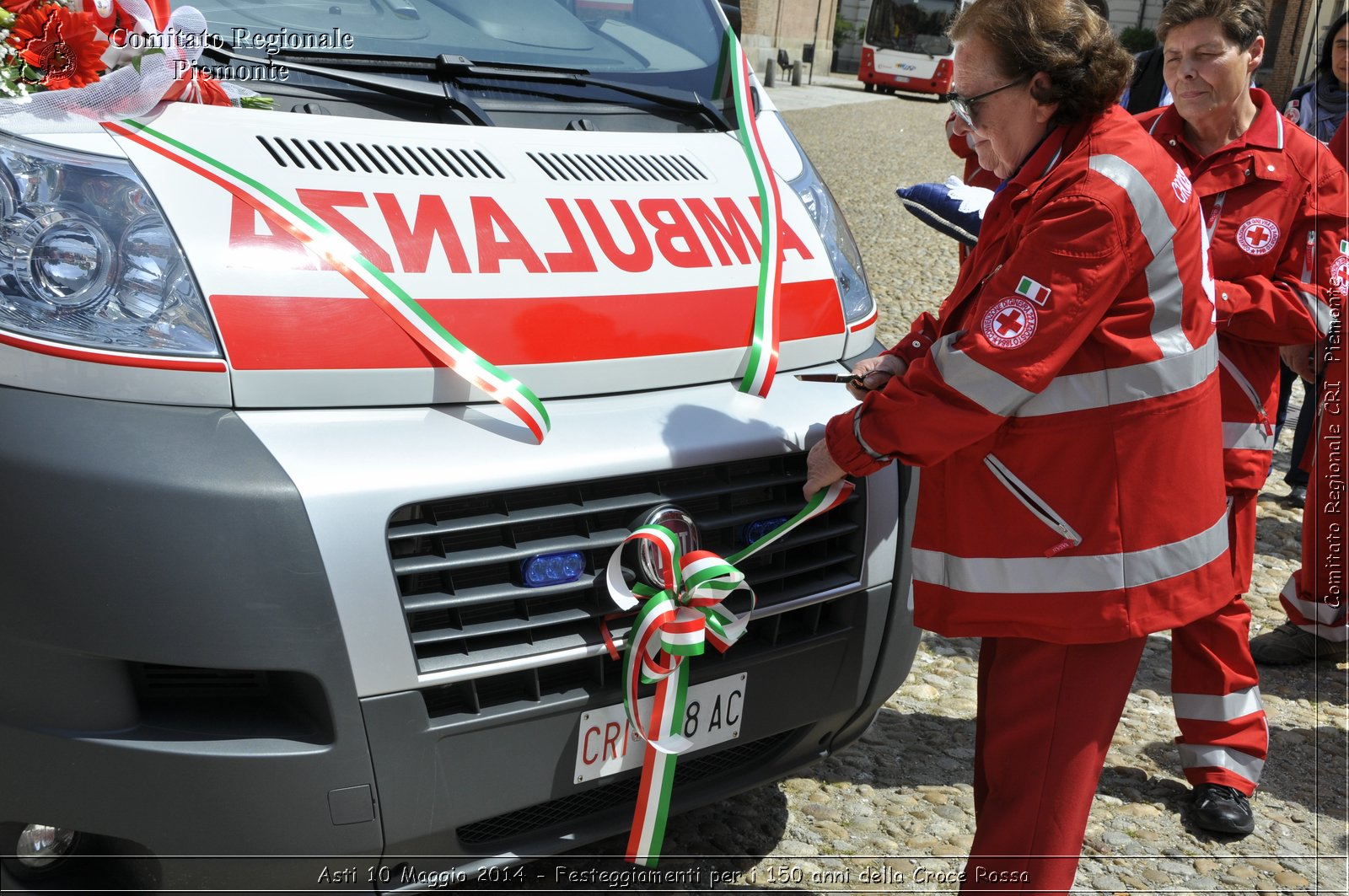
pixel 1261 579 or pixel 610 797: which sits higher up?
pixel 610 797

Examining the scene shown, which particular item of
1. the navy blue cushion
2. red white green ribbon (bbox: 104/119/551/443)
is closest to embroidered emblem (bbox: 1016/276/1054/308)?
red white green ribbon (bbox: 104/119/551/443)

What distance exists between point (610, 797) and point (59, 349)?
4.04 feet

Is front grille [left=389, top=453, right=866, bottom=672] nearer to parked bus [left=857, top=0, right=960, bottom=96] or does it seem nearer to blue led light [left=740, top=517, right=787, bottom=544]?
blue led light [left=740, top=517, right=787, bottom=544]

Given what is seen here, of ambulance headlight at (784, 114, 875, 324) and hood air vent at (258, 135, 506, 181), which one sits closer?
hood air vent at (258, 135, 506, 181)

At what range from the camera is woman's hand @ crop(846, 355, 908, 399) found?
2.34 metres

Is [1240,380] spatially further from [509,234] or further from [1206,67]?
[509,234]

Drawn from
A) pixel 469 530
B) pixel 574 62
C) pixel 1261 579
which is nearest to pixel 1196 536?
pixel 469 530

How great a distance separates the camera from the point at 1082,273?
2.00 meters

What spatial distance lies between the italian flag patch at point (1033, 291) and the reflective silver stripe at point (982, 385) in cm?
14

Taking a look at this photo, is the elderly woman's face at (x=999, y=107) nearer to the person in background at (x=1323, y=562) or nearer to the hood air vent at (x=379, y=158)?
the hood air vent at (x=379, y=158)

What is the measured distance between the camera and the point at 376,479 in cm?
185

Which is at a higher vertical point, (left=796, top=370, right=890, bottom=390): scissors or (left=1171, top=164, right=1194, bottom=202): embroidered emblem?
(left=1171, top=164, right=1194, bottom=202): embroidered emblem

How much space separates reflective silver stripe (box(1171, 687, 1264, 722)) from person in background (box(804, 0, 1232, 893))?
951mm

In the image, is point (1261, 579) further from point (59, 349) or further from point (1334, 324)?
point (59, 349)
